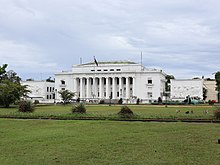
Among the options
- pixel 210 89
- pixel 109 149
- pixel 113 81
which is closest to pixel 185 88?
pixel 210 89

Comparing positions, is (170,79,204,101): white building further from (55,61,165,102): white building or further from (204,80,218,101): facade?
(204,80,218,101): facade

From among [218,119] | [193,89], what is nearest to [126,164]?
[218,119]

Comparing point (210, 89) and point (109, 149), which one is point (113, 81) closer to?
point (210, 89)

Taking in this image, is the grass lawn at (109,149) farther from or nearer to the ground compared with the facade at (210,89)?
nearer to the ground

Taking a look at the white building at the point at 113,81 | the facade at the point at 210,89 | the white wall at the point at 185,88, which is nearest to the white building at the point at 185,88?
the white wall at the point at 185,88

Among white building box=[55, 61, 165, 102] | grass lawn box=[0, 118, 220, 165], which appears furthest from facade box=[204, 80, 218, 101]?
grass lawn box=[0, 118, 220, 165]

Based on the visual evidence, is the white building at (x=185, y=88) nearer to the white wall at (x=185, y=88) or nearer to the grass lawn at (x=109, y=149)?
the white wall at (x=185, y=88)

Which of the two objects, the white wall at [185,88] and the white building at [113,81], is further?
the white building at [113,81]

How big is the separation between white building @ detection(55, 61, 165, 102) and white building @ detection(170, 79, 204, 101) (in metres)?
4.70

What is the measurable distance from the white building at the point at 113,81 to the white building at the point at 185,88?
4705 millimetres

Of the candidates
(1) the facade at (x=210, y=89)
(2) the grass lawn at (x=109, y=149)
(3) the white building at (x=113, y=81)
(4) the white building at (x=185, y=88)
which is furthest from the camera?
(1) the facade at (x=210, y=89)

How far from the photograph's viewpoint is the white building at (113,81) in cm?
9869

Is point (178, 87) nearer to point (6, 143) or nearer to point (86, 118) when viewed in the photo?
point (86, 118)

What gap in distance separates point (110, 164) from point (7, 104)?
45.8 m
